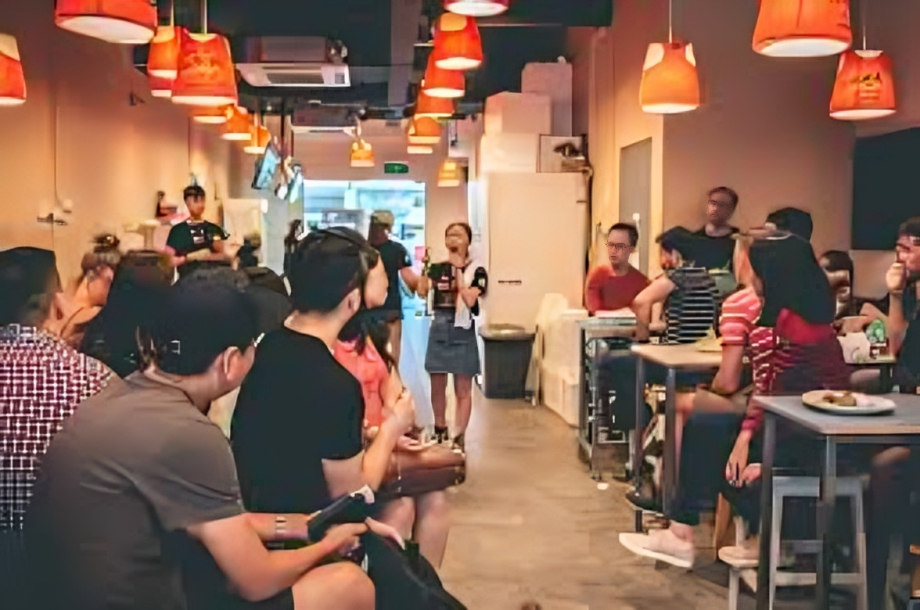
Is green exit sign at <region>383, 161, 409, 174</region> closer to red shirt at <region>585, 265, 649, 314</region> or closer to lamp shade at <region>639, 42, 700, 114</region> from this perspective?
red shirt at <region>585, 265, 649, 314</region>

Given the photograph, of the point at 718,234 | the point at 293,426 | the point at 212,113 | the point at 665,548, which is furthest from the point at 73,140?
the point at 293,426

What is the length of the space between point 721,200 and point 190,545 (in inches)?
205

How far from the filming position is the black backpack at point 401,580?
265 centimetres

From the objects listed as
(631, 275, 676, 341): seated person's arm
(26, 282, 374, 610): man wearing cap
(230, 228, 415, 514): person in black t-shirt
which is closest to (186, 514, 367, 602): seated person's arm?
(26, 282, 374, 610): man wearing cap

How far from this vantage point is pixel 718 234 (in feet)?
22.7

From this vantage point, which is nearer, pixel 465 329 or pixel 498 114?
pixel 465 329

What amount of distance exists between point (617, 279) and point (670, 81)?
6.34 ft

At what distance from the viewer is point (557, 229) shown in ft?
33.1

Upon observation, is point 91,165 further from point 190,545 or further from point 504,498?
point 190,545

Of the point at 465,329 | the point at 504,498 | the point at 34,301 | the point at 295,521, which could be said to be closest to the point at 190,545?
the point at 295,521

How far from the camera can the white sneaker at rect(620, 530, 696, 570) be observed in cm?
488

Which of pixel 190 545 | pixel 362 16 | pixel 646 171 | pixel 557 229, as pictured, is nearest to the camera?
pixel 190 545

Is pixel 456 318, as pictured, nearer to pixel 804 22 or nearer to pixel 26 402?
pixel 804 22

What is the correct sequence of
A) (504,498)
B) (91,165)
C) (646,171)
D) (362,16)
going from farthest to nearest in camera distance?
1. (362,16)
2. (91,165)
3. (646,171)
4. (504,498)
